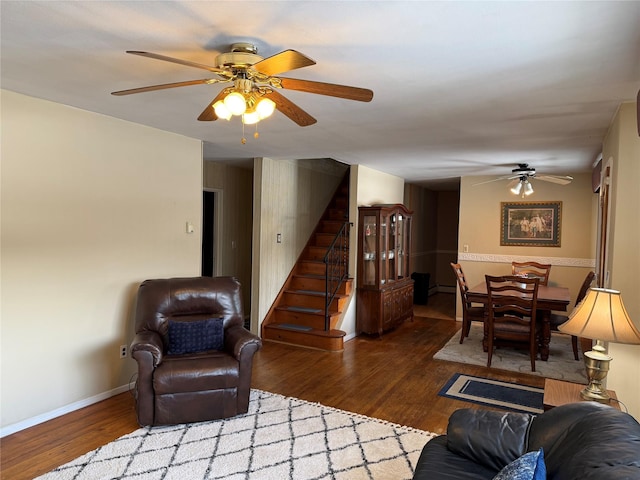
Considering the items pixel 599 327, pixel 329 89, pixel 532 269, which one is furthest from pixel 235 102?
pixel 532 269

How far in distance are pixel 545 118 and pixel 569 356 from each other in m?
3.17

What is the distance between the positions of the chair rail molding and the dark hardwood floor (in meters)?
1.64

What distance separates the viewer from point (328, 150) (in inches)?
197

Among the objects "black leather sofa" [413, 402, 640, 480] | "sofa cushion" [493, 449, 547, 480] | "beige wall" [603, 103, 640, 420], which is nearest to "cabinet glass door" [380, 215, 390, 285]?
"beige wall" [603, 103, 640, 420]

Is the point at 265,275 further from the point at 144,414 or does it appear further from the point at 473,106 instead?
the point at 473,106

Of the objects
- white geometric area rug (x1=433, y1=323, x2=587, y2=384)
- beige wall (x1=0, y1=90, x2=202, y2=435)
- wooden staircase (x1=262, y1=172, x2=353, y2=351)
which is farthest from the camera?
wooden staircase (x1=262, y1=172, x2=353, y2=351)

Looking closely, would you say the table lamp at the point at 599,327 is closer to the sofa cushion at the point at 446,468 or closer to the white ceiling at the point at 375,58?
the sofa cushion at the point at 446,468

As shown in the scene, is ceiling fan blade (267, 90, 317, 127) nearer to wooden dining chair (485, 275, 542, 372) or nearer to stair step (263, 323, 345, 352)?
wooden dining chair (485, 275, 542, 372)

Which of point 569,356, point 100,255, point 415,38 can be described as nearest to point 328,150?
point 100,255

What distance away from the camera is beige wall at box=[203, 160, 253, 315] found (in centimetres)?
625

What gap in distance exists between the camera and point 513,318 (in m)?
4.71

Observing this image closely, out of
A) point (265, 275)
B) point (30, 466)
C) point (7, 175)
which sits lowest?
point (30, 466)

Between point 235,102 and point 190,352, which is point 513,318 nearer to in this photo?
point 190,352

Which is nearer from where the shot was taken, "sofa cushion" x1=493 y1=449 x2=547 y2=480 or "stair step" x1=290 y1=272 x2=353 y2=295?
"sofa cushion" x1=493 y1=449 x2=547 y2=480
